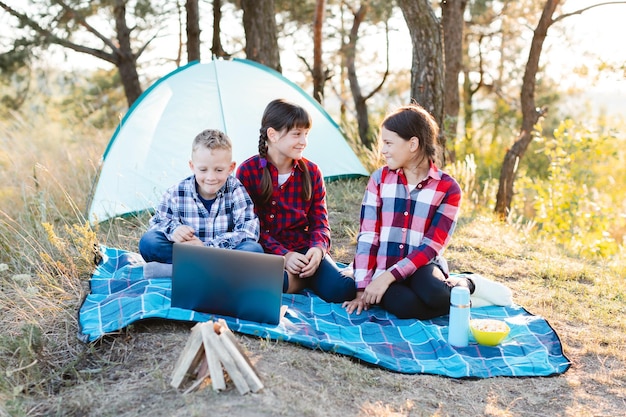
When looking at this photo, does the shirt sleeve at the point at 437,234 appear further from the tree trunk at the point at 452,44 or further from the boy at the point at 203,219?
the tree trunk at the point at 452,44

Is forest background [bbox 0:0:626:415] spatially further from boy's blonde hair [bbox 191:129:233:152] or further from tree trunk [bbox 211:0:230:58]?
boy's blonde hair [bbox 191:129:233:152]

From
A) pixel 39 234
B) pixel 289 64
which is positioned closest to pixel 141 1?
pixel 289 64

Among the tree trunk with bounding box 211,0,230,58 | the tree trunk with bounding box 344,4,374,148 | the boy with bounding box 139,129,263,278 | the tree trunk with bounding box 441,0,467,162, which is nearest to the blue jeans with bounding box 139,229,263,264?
the boy with bounding box 139,129,263,278

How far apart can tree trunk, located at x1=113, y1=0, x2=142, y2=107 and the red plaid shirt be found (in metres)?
7.11

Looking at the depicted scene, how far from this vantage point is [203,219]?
3527 millimetres

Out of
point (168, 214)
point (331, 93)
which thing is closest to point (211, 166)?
point (168, 214)

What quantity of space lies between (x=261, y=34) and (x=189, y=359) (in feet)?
19.0

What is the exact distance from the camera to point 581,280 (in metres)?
4.44

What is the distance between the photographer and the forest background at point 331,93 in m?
4.36

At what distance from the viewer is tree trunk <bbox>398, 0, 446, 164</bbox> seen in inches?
227

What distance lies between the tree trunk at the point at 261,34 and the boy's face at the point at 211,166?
432 centimetres

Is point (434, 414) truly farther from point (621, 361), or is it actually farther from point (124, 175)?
point (124, 175)

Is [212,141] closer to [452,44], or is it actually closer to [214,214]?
[214,214]

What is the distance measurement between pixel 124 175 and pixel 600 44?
1130 centimetres
